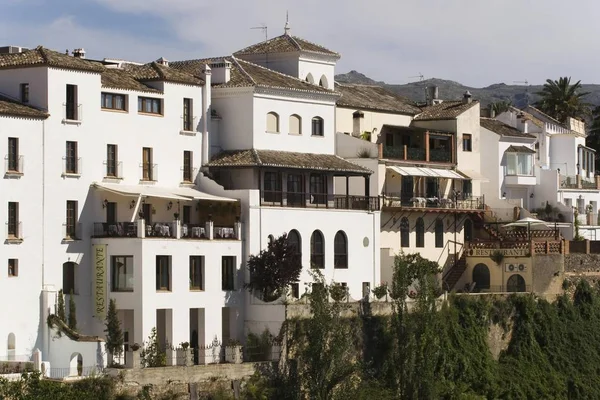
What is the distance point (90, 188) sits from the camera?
6606cm

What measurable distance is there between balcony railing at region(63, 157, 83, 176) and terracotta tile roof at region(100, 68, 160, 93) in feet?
11.0

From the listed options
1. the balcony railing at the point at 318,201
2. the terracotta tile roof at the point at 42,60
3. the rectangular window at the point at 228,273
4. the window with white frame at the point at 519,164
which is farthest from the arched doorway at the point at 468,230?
the terracotta tile roof at the point at 42,60

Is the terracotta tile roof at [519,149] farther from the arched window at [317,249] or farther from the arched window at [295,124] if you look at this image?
the arched window at [317,249]

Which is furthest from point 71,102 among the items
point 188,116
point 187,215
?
point 187,215

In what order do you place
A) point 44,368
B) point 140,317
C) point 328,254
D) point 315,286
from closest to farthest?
1. point 44,368
2. point 140,317
3. point 315,286
4. point 328,254

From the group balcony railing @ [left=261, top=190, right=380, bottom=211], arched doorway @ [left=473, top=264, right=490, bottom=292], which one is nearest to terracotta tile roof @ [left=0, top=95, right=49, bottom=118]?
balcony railing @ [left=261, top=190, right=380, bottom=211]

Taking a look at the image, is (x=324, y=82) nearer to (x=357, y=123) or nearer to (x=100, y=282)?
(x=357, y=123)

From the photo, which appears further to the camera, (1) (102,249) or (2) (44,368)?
(1) (102,249)

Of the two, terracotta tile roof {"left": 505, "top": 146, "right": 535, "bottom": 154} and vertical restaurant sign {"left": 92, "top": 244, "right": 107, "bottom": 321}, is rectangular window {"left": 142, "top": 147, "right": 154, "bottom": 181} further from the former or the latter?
terracotta tile roof {"left": 505, "top": 146, "right": 535, "bottom": 154}

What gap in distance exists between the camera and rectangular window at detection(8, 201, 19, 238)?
62688 millimetres

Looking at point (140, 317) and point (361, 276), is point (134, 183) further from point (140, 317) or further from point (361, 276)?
point (361, 276)

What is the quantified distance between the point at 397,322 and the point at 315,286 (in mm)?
4653

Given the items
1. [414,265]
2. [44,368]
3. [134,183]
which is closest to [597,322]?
[414,265]

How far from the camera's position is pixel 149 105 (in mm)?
69250
